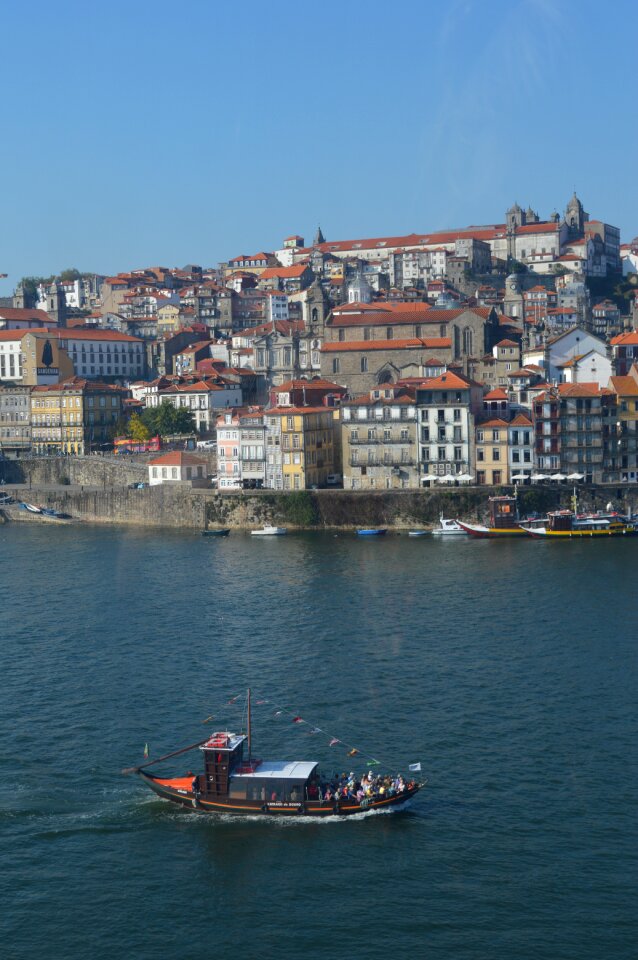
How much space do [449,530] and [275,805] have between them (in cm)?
3972

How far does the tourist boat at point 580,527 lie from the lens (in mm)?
65438

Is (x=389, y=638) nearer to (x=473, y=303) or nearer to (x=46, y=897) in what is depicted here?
(x=46, y=897)

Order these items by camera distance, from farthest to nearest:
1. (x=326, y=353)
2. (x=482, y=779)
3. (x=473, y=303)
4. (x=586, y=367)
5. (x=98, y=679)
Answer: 1. (x=473, y=303)
2. (x=326, y=353)
3. (x=586, y=367)
4. (x=98, y=679)
5. (x=482, y=779)

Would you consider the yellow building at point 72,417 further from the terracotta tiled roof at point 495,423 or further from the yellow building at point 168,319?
the terracotta tiled roof at point 495,423

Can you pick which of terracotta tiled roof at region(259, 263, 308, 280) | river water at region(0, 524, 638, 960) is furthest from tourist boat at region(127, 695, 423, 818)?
terracotta tiled roof at region(259, 263, 308, 280)

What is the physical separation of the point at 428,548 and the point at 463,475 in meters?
10.0

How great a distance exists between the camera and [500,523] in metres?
67.0

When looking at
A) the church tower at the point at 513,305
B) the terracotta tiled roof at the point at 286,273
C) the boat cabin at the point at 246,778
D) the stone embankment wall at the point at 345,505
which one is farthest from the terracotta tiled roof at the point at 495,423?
the terracotta tiled roof at the point at 286,273

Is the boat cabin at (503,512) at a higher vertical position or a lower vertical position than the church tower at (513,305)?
lower

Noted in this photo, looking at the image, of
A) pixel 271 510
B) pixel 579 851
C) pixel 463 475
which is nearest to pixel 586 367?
pixel 463 475

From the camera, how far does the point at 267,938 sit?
76.7 ft

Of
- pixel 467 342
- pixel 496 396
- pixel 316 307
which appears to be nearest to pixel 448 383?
pixel 496 396

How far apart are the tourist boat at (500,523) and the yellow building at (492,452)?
3.65m

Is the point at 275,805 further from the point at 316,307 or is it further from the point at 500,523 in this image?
the point at 316,307
